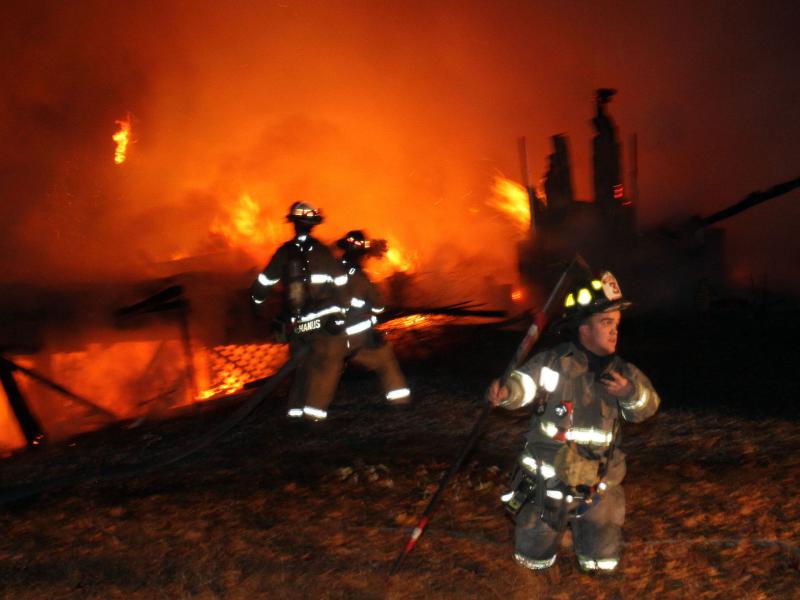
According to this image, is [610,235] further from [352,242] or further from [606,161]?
[352,242]

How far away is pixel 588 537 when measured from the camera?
3.54 m

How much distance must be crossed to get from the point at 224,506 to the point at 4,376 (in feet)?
18.0

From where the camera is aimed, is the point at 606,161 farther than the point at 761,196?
Yes

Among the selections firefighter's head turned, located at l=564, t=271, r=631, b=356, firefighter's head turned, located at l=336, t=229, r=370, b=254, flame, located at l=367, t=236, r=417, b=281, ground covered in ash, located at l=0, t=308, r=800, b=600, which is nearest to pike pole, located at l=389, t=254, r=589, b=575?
ground covered in ash, located at l=0, t=308, r=800, b=600

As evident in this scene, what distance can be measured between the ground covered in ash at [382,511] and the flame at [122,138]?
541 inches

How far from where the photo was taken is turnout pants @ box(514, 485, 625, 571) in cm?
351

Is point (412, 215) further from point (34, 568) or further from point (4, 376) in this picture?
point (34, 568)

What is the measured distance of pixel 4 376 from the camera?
29.1ft

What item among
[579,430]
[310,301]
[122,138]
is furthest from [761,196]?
[122,138]

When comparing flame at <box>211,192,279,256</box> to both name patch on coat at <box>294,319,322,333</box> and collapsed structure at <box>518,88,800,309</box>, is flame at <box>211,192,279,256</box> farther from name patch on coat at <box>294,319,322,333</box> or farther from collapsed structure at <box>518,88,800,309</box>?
name patch on coat at <box>294,319,322,333</box>

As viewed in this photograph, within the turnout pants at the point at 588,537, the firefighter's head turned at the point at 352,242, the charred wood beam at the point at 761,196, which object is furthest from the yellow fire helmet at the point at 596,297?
the charred wood beam at the point at 761,196

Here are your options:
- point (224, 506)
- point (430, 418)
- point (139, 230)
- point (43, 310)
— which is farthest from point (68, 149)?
point (224, 506)

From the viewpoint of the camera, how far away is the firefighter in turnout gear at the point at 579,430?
336cm

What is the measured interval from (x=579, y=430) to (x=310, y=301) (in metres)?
3.42
